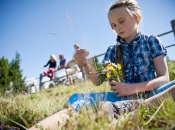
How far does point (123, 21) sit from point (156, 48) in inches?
15.8

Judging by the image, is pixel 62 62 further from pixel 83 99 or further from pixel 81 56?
pixel 83 99

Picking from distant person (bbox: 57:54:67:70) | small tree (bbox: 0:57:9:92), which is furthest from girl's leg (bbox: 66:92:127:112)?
small tree (bbox: 0:57:9:92)

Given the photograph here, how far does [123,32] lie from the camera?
183 cm

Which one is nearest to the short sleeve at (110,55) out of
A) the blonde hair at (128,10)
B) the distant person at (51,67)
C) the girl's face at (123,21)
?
the blonde hair at (128,10)

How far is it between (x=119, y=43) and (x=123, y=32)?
18cm

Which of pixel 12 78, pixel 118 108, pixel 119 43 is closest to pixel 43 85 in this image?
pixel 119 43

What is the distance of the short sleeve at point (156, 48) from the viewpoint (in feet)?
5.55

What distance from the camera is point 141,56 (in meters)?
1.78

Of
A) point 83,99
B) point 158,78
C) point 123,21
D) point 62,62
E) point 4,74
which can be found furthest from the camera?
point 4,74

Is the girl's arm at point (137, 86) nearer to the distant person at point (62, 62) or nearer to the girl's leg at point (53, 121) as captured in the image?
the girl's leg at point (53, 121)

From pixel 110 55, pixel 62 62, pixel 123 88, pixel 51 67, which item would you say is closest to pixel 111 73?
pixel 123 88

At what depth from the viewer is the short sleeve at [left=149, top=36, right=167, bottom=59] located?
5.55ft

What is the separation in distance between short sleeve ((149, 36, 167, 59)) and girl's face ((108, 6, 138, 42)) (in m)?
0.21

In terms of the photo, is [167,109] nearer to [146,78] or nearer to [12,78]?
[146,78]
